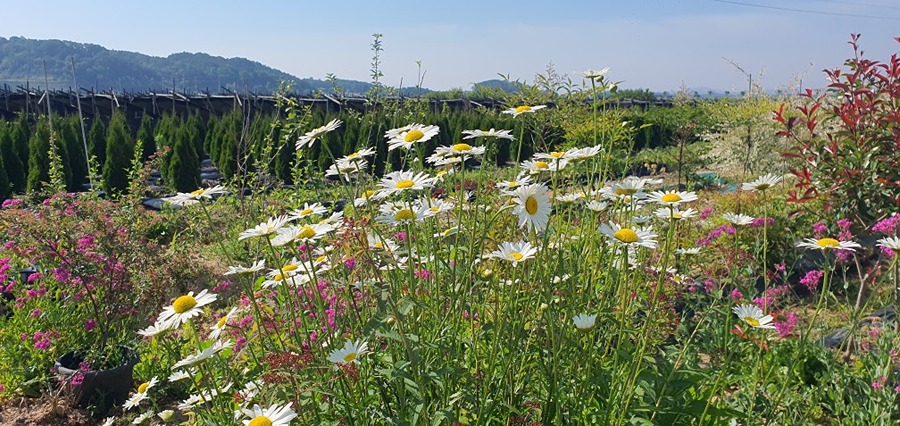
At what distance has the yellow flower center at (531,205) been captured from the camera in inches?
59.6

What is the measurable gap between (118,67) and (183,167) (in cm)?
15326

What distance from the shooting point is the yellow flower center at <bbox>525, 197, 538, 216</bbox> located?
1.51 meters

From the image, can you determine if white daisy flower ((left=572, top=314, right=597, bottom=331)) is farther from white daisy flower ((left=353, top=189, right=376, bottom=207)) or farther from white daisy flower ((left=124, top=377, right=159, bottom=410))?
white daisy flower ((left=124, top=377, right=159, bottom=410))

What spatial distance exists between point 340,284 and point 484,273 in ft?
1.42

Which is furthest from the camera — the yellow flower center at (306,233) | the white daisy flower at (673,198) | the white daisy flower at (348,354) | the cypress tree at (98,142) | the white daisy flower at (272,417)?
the cypress tree at (98,142)

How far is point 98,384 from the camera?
10.2 ft

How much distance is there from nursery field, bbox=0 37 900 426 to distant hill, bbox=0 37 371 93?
10560 cm

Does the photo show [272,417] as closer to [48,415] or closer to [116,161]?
[48,415]

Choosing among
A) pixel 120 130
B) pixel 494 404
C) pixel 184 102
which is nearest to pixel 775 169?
pixel 494 404

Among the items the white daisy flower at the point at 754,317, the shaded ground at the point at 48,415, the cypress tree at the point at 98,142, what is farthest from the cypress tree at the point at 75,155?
the white daisy flower at the point at 754,317

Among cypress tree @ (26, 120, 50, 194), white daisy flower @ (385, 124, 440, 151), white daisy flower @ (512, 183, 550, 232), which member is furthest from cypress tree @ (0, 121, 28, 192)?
white daisy flower @ (512, 183, 550, 232)

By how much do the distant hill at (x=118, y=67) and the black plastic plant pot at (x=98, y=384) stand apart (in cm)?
10603

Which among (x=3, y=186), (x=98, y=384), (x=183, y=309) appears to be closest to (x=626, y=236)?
(x=183, y=309)

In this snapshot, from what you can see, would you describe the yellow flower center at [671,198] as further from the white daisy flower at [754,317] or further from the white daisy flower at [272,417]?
the white daisy flower at [272,417]
